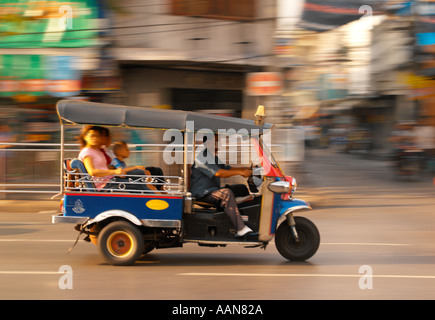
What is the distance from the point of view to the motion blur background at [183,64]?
13.6 m

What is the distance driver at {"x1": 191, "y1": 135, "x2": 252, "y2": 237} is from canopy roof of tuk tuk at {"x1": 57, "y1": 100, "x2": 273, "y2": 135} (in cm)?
27

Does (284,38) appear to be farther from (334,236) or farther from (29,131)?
(334,236)

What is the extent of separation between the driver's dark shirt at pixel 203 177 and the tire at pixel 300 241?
3.17 ft

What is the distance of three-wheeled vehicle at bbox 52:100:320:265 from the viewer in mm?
7043

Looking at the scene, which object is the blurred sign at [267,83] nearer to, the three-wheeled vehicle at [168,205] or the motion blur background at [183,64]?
the motion blur background at [183,64]

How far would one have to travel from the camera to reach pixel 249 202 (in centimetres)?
741

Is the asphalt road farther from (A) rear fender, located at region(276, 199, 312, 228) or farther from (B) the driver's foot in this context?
(A) rear fender, located at region(276, 199, 312, 228)

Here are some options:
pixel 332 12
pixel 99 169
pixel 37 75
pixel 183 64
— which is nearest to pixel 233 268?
pixel 99 169

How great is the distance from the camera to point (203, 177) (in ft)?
23.9

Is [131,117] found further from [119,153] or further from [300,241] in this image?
[300,241]

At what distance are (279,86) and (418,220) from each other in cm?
389

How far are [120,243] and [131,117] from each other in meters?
1.44

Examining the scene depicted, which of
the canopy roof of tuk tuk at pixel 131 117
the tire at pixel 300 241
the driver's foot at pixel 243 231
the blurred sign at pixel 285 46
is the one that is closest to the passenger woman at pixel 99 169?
the canopy roof of tuk tuk at pixel 131 117

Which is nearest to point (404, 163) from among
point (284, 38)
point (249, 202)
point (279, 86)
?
point (284, 38)
